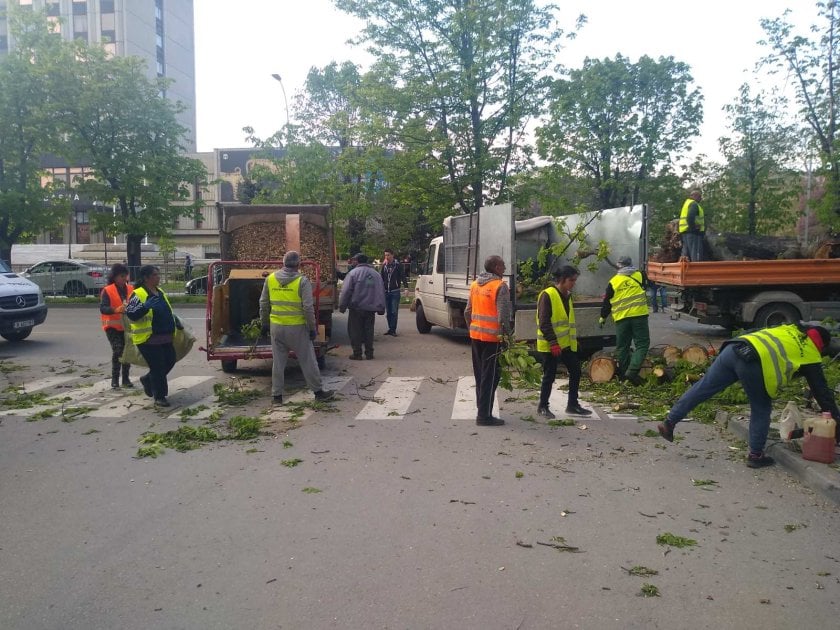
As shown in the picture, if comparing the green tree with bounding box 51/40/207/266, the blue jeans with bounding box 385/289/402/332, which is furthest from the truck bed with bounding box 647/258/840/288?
the green tree with bounding box 51/40/207/266

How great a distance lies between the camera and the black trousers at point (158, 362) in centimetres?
876

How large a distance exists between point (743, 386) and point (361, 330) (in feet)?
25.9

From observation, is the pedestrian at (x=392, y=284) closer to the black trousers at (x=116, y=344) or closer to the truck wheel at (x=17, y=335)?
the black trousers at (x=116, y=344)

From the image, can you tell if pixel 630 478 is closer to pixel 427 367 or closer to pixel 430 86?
pixel 427 367

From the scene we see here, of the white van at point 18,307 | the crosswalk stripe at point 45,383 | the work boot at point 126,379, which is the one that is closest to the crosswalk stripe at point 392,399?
the work boot at point 126,379

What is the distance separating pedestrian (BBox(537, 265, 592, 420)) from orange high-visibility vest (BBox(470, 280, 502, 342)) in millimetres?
516

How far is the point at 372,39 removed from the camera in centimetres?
2094

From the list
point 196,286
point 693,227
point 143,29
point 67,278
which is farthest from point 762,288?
point 143,29

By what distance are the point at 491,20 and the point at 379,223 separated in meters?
14.5

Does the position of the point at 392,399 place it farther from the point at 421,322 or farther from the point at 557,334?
the point at 421,322

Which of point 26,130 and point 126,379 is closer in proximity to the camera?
point 126,379

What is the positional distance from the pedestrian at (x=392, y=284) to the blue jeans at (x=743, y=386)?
10115mm

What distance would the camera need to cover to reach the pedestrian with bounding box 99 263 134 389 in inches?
389

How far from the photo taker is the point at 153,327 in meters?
8.82
